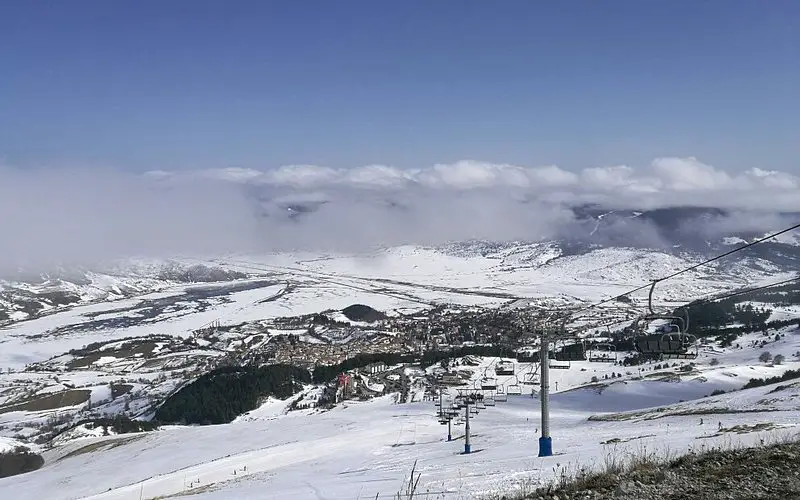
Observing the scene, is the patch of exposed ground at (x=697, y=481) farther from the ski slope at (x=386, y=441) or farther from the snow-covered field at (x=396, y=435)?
the ski slope at (x=386, y=441)

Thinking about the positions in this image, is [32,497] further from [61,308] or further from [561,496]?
[61,308]

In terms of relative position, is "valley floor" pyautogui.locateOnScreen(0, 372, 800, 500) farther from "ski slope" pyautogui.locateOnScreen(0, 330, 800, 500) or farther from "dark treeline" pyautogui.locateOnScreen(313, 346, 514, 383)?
"dark treeline" pyautogui.locateOnScreen(313, 346, 514, 383)

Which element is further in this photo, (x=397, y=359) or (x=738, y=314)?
(x=738, y=314)

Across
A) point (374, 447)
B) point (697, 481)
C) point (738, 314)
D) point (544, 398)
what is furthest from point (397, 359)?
point (697, 481)

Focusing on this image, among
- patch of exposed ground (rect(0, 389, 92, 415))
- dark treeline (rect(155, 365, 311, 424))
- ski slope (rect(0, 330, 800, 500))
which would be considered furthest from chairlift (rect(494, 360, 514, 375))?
patch of exposed ground (rect(0, 389, 92, 415))

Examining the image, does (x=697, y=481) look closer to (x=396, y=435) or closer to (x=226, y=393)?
(x=396, y=435)

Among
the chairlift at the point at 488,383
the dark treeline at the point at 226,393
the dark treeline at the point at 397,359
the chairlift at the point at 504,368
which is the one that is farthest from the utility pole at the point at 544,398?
the dark treeline at the point at 397,359

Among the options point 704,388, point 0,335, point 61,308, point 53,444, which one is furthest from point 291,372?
point 61,308

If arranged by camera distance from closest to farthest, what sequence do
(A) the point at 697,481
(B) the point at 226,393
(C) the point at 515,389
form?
(A) the point at 697,481, (C) the point at 515,389, (B) the point at 226,393
